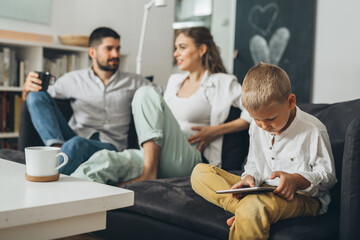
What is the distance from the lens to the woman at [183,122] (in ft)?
6.54

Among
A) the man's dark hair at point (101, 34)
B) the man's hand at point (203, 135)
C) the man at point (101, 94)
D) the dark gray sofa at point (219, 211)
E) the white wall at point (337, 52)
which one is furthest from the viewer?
the white wall at point (337, 52)

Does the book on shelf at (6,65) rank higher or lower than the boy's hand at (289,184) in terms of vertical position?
higher

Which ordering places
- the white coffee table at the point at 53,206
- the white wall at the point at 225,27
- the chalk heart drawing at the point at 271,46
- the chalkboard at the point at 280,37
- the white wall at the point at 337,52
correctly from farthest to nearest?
1. the white wall at the point at 225,27
2. the chalk heart drawing at the point at 271,46
3. the chalkboard at the point at 280,37
4. the white wall at the point at 337,52
5. the white coffee table at the point at 53,206

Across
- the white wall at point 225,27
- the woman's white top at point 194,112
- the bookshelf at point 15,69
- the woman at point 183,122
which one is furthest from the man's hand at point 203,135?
the white wall at point 225,27

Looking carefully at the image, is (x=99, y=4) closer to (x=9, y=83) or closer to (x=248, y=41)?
(x=9, y=83)

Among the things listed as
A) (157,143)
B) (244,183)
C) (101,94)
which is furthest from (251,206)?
(101,94)

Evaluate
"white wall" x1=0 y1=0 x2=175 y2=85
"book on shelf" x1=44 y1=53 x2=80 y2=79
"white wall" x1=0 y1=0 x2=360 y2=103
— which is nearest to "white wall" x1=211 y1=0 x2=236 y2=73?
"white wall" x1=0 y1=0 x2=360 y2=103

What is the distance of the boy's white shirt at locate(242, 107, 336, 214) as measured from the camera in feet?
4.48

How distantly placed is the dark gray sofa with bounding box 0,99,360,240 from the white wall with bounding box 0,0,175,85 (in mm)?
2324

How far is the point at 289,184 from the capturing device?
4.25 feet

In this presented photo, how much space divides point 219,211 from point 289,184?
0.28 m

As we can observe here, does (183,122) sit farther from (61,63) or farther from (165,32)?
(165,32)

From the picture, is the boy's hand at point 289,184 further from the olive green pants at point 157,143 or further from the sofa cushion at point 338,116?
the olive green pants at point 157,143

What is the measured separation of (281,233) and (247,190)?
0.16 m
